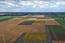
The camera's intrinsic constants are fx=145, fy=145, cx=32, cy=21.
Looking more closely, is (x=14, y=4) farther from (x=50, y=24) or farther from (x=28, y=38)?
(x=28, y=38)

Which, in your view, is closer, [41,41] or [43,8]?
[41,41]

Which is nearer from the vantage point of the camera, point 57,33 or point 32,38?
point 32,38

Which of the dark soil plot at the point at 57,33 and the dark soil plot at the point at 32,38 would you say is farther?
the dark soil plot at the point at 57,33

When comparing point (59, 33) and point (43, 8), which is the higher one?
point (43, 8)

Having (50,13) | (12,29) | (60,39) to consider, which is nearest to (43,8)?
(50,13)

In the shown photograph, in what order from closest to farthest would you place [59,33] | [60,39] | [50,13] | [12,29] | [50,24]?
1. [60,39]
2. [59,33]
3. [12,29]
4. [50,24]
5. [50,13]

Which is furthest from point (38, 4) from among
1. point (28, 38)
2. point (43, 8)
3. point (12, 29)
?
point (28, 38)

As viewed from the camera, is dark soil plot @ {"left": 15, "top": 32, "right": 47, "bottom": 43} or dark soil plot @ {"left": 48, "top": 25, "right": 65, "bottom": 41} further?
dark soil plot @ {"left": 48, "top": 25, "right": 65, "bottom": 41}

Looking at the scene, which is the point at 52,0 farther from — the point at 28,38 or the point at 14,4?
the point at 28,38

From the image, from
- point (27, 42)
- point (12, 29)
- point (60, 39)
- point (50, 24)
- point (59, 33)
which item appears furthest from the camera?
point (50, 24)
